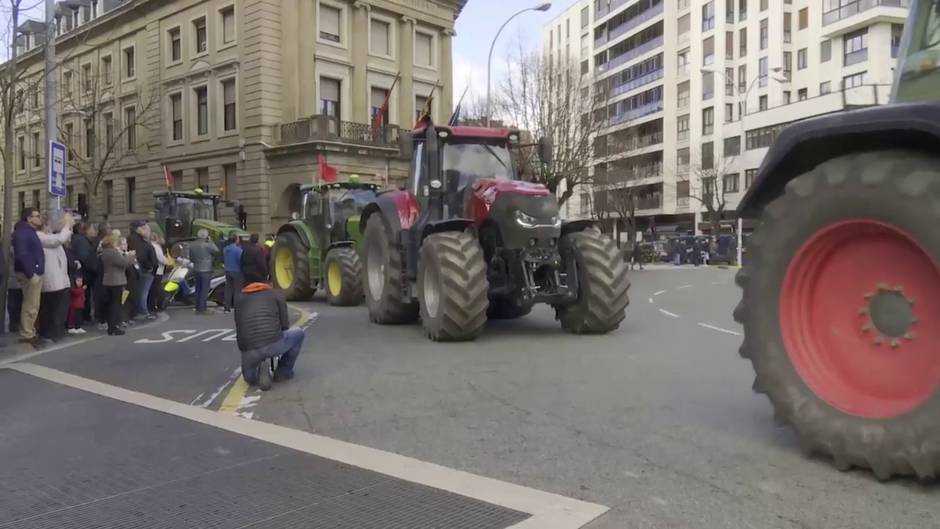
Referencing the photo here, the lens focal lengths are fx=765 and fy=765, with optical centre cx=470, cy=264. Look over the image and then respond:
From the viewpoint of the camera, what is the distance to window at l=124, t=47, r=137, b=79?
40281 mm

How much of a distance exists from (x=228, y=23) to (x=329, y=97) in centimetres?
562

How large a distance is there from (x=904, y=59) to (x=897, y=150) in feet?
2.96

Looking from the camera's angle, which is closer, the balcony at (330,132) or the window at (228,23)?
the balcony at (330,132)

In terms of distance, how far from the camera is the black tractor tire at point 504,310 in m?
11.4

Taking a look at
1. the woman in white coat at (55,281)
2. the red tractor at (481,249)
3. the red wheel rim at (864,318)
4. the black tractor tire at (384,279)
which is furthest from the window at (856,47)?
the red wheel rim at (864,318)

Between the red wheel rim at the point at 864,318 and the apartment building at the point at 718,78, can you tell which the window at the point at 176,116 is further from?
the red wheel rim at the point at 864,318

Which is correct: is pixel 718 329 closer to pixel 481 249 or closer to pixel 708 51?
pixel 481 249

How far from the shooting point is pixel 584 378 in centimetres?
734

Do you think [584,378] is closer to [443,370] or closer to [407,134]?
[443,370]

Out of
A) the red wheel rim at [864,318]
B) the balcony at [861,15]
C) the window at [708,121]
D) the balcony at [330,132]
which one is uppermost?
the balcony at [861,15]

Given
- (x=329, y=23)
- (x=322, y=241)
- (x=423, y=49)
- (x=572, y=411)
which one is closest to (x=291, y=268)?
(x=322, y=241)

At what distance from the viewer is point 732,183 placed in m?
56.0

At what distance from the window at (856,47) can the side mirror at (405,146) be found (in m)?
46.8

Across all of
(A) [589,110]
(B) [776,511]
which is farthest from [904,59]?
(A) [589,110]
